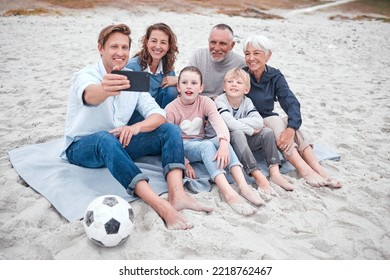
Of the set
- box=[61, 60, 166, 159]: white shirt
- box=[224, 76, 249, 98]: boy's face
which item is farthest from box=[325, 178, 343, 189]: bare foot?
box=[61, 60, 166, 159]: white shirt

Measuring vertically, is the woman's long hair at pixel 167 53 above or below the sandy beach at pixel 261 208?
above

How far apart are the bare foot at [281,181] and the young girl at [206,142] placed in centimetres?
27

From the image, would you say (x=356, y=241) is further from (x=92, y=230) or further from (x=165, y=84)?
(x=165, y=84)

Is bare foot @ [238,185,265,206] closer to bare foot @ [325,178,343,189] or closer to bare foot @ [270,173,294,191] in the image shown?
bare foot @ [270,173,294,191]

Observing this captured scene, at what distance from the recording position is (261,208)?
2453 mm

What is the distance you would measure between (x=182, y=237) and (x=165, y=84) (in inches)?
68.1

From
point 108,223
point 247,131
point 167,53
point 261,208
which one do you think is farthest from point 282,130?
point 108,223

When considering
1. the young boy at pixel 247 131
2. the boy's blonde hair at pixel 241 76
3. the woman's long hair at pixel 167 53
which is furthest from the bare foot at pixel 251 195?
the woman's long hair at pixel 167 53

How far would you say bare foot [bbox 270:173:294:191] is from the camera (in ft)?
8.85

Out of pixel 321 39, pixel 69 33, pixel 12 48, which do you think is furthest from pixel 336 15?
pixel 12 48

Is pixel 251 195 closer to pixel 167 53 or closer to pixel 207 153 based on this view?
pixel 207 153

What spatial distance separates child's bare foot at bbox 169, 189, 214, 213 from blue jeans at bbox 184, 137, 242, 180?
1.00 ft

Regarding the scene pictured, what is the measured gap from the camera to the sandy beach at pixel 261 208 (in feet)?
6.66

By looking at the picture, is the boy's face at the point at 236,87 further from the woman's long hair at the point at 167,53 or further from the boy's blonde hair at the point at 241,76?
the woman's long hair at the point at 167,53
